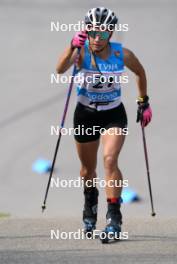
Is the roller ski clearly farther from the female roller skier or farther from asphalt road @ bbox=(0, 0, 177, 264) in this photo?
asphalt road @ bbox=(0, 0, 177, 264)

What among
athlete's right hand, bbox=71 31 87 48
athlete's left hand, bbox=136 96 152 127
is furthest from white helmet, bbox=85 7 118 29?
athlete's left hand, bbox=136 96 152 127


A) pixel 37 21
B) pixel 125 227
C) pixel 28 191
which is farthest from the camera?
pixel 37 21

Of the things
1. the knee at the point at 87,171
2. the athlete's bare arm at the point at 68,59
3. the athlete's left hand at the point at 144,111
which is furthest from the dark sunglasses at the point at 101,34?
the knee at the point at 87,171

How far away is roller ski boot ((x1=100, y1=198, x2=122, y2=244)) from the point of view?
8.86 meters

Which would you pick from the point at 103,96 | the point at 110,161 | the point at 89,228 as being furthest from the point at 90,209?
the point at 103,96

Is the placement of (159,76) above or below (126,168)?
above

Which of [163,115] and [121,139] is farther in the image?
[163,115]

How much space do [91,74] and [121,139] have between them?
0.60m

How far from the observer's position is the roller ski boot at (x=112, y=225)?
29.1 feet

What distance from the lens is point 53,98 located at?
529 inches

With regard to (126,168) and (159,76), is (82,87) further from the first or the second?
(159,76)

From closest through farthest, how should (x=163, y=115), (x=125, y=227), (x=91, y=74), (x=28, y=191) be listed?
(x=91, y=74)
(x=125, y=227)
(x=28, y=191)
(x=163, y=115)

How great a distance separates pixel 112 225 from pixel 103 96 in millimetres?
1039

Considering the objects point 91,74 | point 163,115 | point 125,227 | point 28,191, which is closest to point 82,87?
point 91,74
